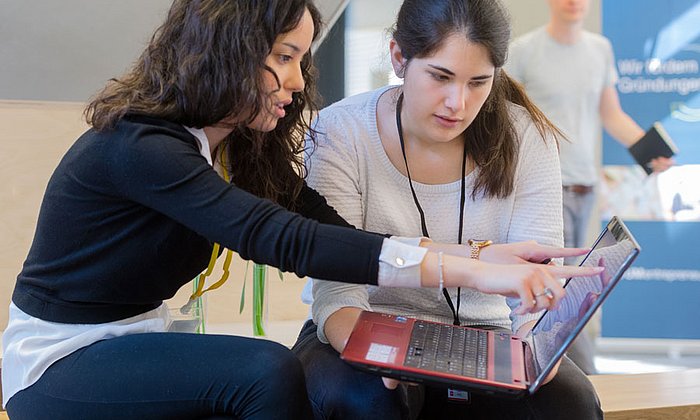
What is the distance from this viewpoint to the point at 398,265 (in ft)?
3.60

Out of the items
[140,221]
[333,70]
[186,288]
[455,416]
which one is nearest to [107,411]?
[140,221]

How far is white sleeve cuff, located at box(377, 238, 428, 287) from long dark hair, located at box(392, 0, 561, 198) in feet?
1.56

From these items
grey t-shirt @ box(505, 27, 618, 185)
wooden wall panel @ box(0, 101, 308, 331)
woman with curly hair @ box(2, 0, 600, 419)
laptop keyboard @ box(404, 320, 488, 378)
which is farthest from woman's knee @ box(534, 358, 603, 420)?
grey t-shirt @ box(505, 27, 618, 185)

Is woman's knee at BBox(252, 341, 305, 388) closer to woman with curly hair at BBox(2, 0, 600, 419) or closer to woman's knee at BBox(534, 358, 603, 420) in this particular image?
woman with curly hair at BBox(2, 0, 600, 419)

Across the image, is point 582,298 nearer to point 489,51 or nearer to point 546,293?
point 546,293

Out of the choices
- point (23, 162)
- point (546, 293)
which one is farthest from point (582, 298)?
point (23, 162)

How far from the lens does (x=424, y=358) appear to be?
1.14 m

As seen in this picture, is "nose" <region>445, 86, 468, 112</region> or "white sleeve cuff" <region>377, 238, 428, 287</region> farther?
"nose" <region>445, 86, 468, 112</region>

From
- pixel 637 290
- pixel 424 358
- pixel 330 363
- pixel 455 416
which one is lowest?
pixel 637 290

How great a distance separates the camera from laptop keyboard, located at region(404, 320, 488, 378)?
1.12m

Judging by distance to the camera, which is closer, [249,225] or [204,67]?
[249,225]

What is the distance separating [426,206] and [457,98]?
0.22 m

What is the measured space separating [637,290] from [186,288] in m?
1.81

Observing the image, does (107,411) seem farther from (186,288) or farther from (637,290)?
(637,290)
